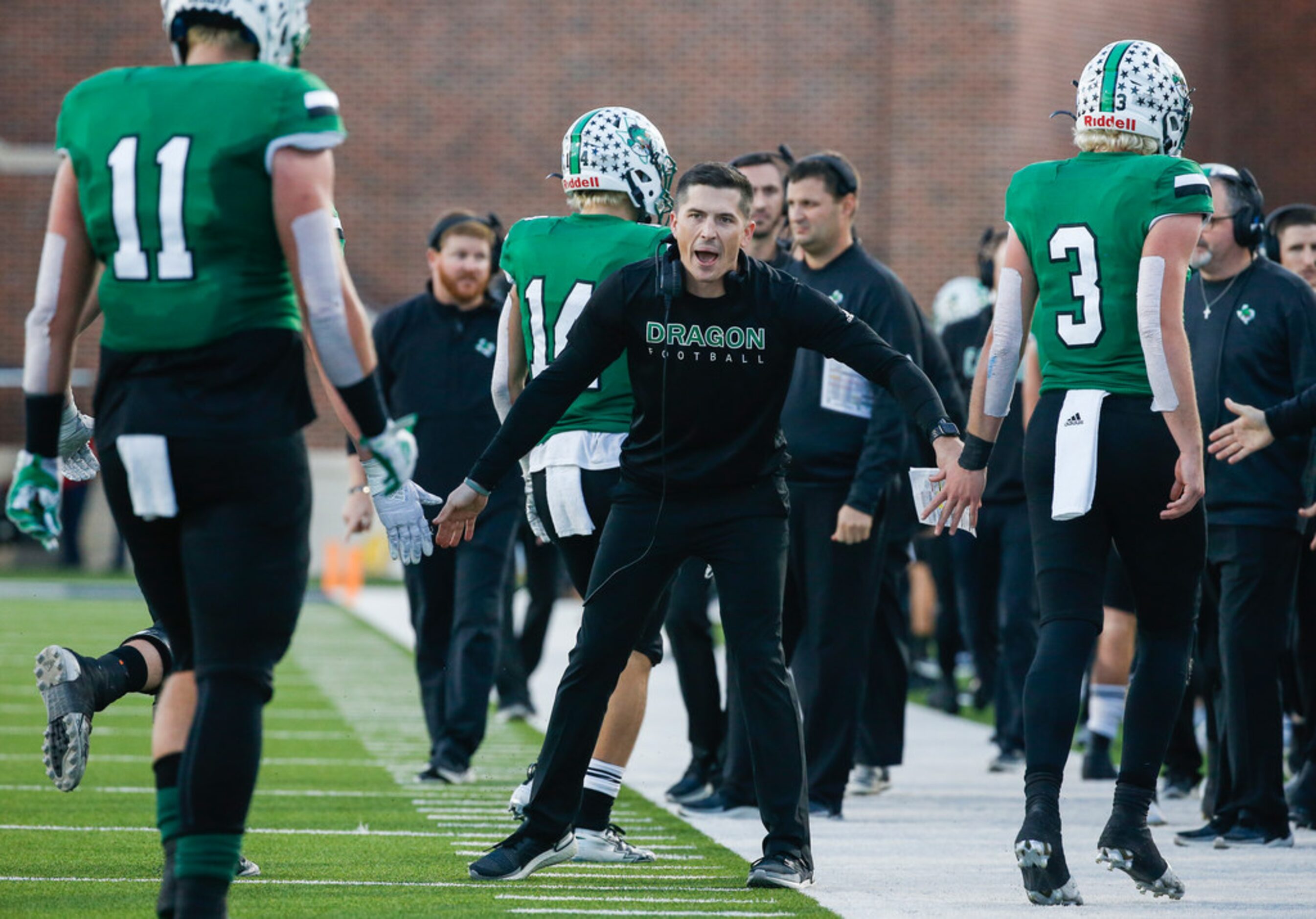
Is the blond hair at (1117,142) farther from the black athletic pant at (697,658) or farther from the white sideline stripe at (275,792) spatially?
the white sideline stripe at (275,792)

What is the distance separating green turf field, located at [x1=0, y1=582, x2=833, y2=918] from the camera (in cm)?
469

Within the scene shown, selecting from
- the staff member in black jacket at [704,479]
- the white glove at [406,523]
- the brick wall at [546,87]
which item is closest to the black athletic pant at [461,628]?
the staff member in black jacket at [704,479]

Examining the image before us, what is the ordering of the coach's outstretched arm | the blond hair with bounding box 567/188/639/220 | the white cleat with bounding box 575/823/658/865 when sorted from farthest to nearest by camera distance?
the blond hair with bounding box 567/188/639/220 < the white cleat with bounding box 575/823/658/865 < the coach's outstretched arm

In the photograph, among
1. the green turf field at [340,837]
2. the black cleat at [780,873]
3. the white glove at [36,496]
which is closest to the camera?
the white glove at [36,496]

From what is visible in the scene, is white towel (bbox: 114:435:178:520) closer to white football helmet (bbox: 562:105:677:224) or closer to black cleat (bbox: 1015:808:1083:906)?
white football helmet (bbox: 562:105:677:224)

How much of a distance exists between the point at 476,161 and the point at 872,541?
63.1 ft

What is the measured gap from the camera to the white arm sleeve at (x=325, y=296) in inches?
148

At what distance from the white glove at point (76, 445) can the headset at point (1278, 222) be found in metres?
4.28

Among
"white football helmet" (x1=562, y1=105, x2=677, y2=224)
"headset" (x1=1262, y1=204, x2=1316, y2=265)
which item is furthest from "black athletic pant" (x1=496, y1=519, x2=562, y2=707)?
"white football helmet" (x1=562, y1=105, x2=677, y2=224)

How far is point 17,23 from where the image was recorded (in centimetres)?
2505

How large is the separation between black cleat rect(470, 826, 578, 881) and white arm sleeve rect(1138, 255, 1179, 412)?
2007mm

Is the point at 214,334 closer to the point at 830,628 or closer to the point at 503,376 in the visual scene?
the point at 503,376

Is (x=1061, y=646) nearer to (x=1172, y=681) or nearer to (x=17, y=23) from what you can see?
(x=1172, y=681)

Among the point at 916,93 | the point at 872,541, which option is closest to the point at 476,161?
the point at 916,93
